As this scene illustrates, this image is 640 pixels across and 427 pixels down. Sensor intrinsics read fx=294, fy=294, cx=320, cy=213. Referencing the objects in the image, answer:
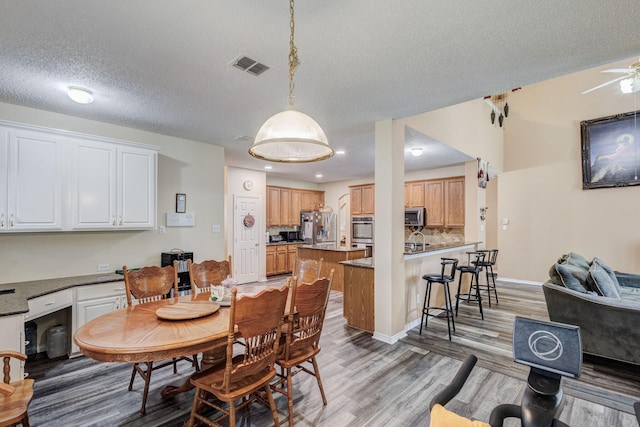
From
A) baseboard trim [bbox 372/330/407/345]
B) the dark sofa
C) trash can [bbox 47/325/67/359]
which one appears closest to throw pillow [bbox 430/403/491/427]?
baseboard trim [bbox 372/330/407/345]

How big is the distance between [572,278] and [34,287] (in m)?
5.59

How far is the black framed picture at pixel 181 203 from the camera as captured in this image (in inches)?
166

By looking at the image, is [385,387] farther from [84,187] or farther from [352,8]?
[84,187]

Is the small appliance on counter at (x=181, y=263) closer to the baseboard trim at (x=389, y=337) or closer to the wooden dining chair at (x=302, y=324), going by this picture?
the wooden dining chair at (x=302, y=324)

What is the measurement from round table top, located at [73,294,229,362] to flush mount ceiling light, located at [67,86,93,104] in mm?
1988

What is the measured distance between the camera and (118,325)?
1.91 metres

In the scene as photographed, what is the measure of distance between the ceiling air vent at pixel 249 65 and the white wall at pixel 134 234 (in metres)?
2.34

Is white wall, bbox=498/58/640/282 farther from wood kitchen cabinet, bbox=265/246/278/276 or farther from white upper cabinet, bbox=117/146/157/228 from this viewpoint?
white upper cabinet, bbox=117/146/157/228

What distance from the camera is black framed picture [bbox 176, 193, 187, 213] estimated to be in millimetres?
4215

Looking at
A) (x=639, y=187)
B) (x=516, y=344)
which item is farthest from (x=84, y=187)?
(x=639, y=187)

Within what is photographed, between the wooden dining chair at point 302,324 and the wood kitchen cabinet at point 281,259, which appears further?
the wood kitchen cabinet at point 281,259

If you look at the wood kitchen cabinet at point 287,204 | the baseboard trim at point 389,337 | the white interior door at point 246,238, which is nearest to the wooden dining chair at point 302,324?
the baseboard trim at point 389,337

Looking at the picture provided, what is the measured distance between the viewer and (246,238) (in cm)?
674

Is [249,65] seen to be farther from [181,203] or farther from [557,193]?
[557,193]
